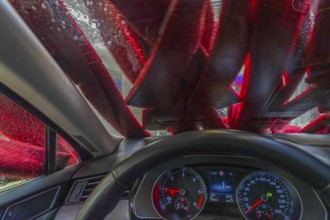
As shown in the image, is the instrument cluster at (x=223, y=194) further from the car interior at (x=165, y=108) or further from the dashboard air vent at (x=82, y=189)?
the dashboard air vent at (x=82, y=189)

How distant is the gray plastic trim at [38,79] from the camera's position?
1.20 m

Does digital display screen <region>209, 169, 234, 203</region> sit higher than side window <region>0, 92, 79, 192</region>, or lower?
lower

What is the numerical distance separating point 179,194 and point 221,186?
23cm

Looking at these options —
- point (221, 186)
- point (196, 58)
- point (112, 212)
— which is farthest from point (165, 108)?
point (112, 212)

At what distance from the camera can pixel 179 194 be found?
66.7 inches

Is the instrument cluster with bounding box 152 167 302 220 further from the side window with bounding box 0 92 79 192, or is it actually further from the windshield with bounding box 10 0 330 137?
the side window with bounding box 0 92 79 192

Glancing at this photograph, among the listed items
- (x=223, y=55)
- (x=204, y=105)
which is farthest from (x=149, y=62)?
(x=204, y=105)

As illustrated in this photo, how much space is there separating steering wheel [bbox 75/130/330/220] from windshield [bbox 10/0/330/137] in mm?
341

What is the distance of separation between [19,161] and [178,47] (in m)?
1.22

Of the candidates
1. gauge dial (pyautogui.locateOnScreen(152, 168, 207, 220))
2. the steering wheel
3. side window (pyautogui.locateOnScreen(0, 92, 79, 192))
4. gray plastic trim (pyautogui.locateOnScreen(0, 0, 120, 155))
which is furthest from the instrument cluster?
side window (pyautogui.locateOnScreen(0, 92, 79, 192))

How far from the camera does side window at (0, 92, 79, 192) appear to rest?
5.66ft

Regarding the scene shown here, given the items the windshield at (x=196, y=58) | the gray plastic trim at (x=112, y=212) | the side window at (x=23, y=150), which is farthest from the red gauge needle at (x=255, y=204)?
the side window at (x=23, y=150)

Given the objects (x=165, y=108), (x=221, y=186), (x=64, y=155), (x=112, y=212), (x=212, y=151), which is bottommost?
(x=112, y=212)

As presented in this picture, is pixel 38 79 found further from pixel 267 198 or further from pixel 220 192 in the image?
pixel 267 198
